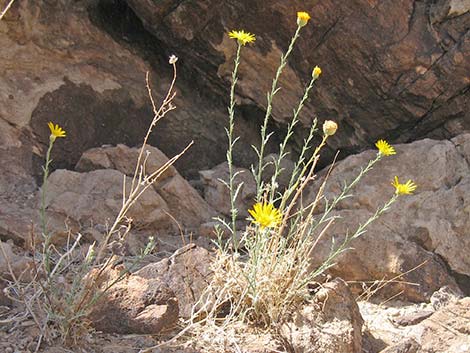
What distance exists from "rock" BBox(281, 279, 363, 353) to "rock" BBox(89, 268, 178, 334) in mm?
456

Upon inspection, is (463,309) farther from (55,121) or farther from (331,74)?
(55,121)

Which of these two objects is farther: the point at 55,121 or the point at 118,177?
the point at 55,121

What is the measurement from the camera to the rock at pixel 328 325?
279 cm

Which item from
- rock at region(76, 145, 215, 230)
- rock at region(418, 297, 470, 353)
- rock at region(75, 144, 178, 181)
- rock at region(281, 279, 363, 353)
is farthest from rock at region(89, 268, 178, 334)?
rock at region(75, 144, 178, 181)

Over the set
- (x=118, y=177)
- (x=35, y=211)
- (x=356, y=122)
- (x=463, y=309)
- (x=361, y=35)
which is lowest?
(x=35, y=211)

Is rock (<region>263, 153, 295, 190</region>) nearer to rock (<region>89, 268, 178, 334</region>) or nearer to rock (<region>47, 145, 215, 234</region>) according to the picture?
rock (<region>47, 145, 215, 234</region>)

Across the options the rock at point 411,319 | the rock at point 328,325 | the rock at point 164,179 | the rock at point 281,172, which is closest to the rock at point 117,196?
the rock at point 164,179

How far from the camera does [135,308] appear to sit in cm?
271

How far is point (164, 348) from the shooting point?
2.63 meters

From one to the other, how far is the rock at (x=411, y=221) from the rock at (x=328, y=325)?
21.9 inches

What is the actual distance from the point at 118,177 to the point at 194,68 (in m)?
0.98

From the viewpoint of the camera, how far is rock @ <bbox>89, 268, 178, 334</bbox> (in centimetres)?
267

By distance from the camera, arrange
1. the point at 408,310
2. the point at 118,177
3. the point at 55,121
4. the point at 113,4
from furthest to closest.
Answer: the point at 113,4 → the point at 55,121 → the point at 118,177 → the point at 408,310

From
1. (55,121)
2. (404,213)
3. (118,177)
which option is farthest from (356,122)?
(55,121)
